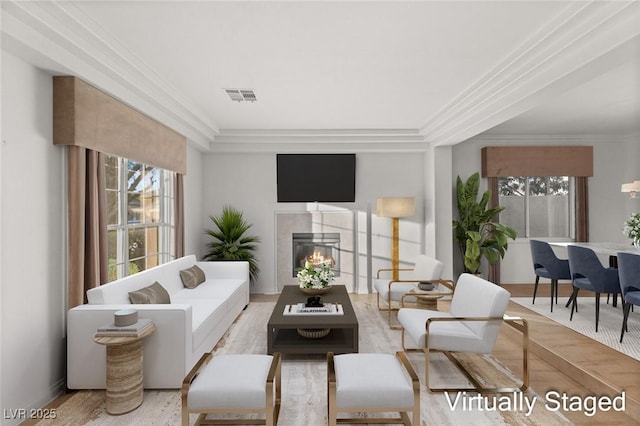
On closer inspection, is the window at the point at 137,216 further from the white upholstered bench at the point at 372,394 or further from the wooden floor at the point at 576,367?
the wooden floor at the point at 576,367

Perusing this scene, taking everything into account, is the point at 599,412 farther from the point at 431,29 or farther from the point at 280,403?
the point at 431,29

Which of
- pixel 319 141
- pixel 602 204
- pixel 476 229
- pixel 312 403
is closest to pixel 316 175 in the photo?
pixel 319 141

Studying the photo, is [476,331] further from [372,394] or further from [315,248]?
[315,248]

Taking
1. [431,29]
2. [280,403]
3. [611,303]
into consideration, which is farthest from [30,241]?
[611,303]

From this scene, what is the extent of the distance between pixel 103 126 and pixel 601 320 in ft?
19.5

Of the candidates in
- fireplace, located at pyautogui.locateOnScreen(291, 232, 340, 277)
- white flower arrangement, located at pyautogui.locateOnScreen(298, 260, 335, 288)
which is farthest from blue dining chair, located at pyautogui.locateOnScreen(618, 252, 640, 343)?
fireplace, located at pyautogui.locateOnScreen(291, 232, 340, 277)

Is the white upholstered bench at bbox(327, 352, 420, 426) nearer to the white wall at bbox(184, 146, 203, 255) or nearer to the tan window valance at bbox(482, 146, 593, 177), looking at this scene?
the white wall at bbox(184, 146, 203, 255)

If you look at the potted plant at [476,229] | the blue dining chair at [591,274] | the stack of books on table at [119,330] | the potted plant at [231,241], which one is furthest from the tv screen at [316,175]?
the stack of books on table at [119,330]

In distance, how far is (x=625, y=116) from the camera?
18.3ft

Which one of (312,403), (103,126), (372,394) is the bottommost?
(312,403)

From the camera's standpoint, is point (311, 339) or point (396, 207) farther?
point (396, 207)

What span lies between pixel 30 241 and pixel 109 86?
4.95 ft

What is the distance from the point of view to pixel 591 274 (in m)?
4.39

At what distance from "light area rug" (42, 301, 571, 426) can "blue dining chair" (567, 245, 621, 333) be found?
179 cm
